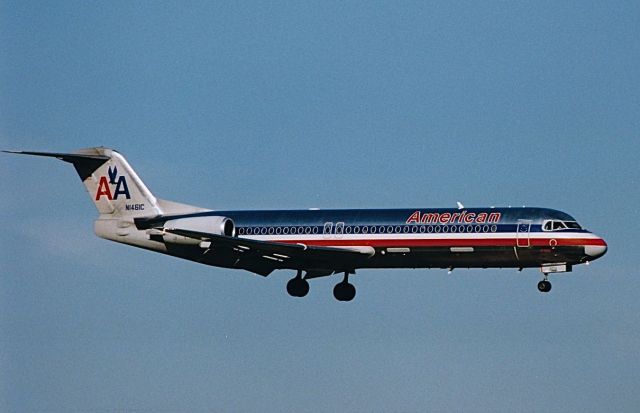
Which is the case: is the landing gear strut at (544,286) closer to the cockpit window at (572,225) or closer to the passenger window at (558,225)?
the passenger window at (558,225)

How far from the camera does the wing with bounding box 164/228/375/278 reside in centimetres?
6556

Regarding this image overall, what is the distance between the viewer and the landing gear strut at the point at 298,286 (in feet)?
229

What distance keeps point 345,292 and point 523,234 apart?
11.0 meters

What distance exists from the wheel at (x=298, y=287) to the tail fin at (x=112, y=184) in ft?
26.7

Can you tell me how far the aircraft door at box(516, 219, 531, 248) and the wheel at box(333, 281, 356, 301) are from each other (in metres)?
10.5

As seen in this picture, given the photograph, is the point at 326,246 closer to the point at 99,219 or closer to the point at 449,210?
the point at 449,210

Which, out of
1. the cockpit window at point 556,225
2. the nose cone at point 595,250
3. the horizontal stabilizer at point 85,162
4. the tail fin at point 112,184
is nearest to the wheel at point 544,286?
the nose cone at point 595,250

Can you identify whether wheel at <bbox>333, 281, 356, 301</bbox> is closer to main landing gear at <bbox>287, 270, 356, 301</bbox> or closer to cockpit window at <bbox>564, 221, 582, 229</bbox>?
main landing gear at <bbox>287, 270, 356, 301</bbox>

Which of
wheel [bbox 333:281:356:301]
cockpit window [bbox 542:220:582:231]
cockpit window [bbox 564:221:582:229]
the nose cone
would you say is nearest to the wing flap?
wheel [bbox 333:281:356:301]

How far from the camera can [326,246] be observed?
6662 centimetres

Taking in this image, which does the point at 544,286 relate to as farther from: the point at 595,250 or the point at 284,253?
the point at 284,253

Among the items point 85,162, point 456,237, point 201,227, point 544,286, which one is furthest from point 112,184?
point 544,286

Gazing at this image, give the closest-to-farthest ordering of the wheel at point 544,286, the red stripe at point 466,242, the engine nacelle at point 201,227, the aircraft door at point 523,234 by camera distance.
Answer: the red stripe at point 466,242 < the aircraft door at point 523,234 < the wheel at point 544,286 < the engine nacelle at point 201,227

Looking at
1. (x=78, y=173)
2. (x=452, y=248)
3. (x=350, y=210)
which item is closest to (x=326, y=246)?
(x=350, y=210)
